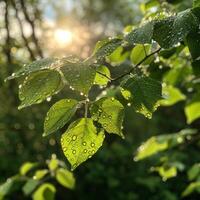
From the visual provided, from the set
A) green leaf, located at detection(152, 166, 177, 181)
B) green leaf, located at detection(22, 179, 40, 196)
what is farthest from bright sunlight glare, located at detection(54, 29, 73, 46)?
green leaf, located at detection(22, 179, 40, 196)

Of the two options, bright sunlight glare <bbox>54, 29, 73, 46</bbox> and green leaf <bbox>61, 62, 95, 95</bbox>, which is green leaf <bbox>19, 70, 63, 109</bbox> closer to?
green leaf <bbox>61, 62, 95, 95</bbox>

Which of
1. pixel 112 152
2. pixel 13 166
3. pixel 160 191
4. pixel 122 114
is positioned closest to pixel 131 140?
pixel 112 152

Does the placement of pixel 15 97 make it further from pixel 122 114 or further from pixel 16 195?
pixel 122 114

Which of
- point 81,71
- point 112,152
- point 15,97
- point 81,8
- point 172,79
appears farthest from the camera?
point 81,8

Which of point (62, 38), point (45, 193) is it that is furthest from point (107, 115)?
point (62, 38)

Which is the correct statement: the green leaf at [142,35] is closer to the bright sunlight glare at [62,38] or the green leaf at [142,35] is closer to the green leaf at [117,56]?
the green leaf at [117,56]

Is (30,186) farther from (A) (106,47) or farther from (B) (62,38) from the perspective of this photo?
(B) (62,38)
